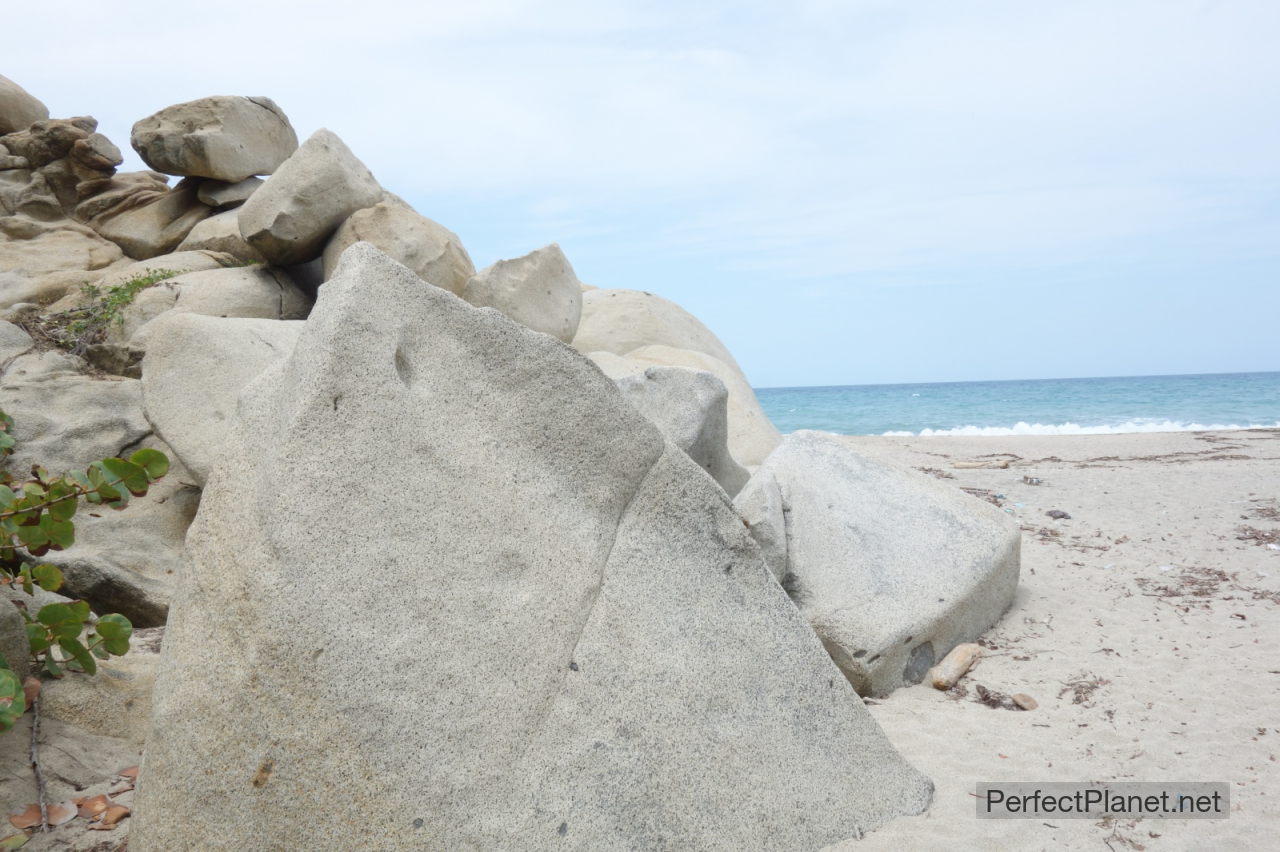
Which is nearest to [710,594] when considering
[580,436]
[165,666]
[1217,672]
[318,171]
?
[580,436]

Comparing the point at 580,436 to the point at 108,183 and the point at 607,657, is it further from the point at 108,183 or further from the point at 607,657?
the point at 108,183

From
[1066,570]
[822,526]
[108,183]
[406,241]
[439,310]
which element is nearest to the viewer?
[439,310]

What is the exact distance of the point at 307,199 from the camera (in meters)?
7.17

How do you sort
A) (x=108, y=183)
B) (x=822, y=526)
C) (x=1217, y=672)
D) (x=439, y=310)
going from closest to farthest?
(x=439, y=310)
(x=1217, y=672)
(x=822, y=526)
(x=108, y=183)

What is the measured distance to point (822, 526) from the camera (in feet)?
16.8

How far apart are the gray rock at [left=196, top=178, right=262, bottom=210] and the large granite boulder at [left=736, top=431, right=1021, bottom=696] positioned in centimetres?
627

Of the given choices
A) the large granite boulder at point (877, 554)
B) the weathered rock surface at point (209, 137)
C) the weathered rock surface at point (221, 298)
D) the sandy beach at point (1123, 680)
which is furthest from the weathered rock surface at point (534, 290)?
the sandy beach at point (1123, 680)

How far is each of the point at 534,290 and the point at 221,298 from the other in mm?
2425

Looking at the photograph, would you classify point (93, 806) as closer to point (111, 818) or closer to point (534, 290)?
point (111, 818)

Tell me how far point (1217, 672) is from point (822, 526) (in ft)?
6.71

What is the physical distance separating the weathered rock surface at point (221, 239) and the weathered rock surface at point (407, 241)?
1427 millimetres

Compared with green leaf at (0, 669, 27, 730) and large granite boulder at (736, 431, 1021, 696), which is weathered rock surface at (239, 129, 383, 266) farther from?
green leaf at (0, 669, 27, 730)

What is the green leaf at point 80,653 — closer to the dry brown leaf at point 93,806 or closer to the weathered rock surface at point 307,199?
the dry brown leaf at point 93,806

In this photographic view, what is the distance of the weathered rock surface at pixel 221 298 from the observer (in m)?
7.07
